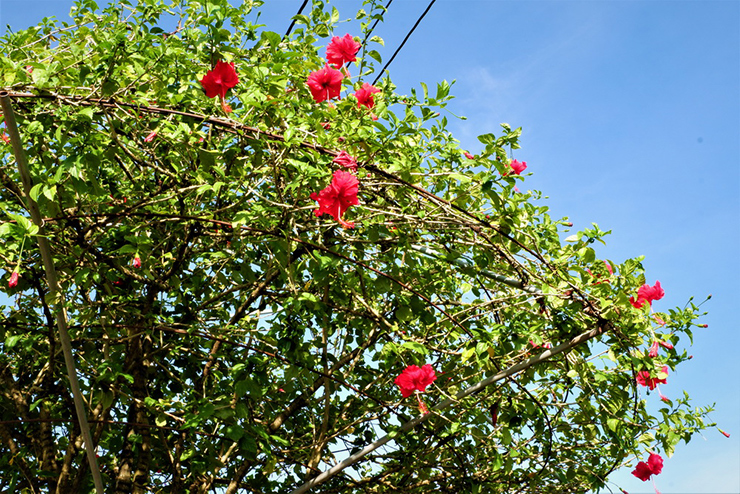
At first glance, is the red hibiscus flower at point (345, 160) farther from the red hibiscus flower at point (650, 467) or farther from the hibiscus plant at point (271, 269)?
the red hibiscus flower at point (650, 467)

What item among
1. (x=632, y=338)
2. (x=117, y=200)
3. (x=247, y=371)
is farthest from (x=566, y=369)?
(x=117, y=200)

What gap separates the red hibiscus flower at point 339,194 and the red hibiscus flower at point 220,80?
19.2 inches

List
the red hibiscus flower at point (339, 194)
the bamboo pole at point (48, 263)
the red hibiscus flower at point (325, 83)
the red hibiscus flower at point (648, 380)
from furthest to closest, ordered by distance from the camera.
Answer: the red hibiscus flower at point (648, 380) < the red hibiscus flower at point (325, 83) < the red hibiscus flower at point (339, 194) < the bamboo pole at point (48, 263)

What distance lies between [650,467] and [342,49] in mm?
2459

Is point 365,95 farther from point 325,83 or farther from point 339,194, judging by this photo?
point 339,194

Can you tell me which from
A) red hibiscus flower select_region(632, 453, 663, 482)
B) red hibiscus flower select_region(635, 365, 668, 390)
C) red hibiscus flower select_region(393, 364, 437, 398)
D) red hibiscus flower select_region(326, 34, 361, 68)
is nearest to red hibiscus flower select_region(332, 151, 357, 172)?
red hibiscus flower select_region(326, 34, 361, 68)

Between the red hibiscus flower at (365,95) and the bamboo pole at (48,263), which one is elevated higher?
the red hibiscus flower at (365,95)

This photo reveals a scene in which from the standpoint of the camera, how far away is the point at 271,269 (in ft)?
9.87

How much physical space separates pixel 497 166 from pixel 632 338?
933mm

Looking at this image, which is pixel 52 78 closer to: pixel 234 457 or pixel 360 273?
pixel 360 273

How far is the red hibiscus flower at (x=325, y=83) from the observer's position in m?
2.57

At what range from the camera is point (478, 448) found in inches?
141

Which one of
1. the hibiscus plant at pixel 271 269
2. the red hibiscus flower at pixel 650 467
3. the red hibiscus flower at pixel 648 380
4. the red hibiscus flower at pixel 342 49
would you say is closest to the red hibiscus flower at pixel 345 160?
the hibiscus plant at pixel 271 269

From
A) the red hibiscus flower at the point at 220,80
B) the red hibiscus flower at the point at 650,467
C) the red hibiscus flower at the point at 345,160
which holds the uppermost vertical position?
the red hibiscus flower at the point at 220,80
